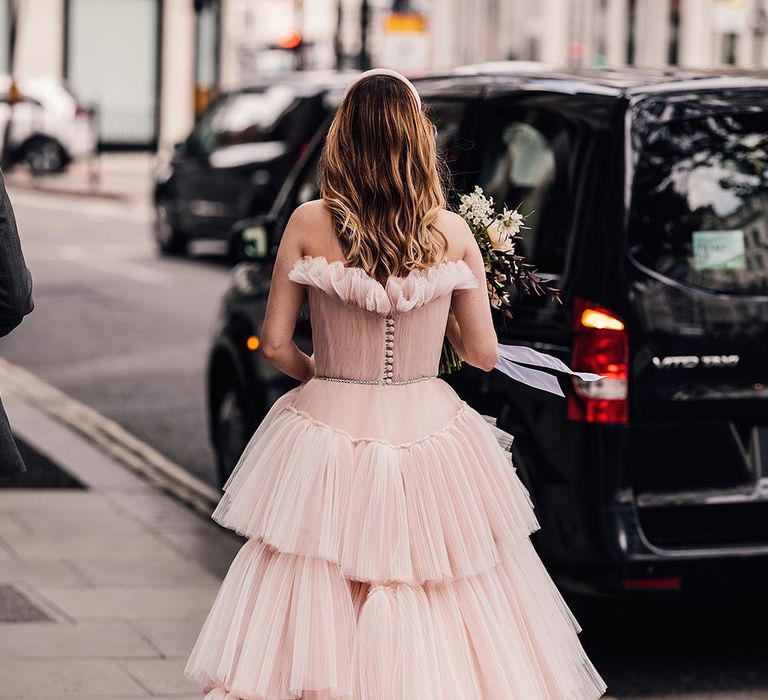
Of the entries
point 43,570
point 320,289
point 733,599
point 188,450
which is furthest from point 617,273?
point 188,450

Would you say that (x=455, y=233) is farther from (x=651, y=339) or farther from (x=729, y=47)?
(x=729, y=47)

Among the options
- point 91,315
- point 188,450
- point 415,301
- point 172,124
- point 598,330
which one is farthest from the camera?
point 172,124

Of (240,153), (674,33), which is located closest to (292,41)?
(240,153)

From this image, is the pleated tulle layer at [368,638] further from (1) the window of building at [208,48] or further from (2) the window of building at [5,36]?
(1) the window of building at [208,48]

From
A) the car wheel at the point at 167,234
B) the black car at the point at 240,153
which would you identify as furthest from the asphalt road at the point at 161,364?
the black car at the point at 240,153

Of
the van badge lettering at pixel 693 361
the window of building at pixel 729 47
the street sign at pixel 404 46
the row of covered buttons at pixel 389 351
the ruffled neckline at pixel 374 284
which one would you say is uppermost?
the window of building at pixel 729 47

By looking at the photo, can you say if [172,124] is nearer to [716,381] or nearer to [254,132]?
[254,132]

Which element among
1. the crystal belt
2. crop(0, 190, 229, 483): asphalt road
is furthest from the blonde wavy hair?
crop(0, 190, 229, 483): asphalt road

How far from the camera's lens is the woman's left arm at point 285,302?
379cm

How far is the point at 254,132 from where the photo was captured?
55.2 feet

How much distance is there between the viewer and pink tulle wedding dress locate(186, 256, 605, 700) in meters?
3.68

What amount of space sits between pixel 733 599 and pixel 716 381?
70cm

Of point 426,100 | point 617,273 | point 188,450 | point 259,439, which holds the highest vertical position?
point 426,100

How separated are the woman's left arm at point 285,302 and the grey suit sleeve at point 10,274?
0.58m
